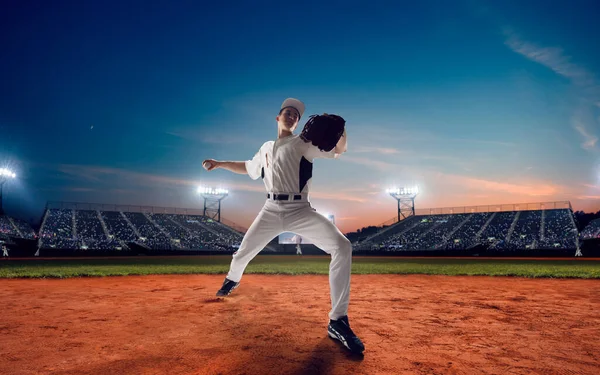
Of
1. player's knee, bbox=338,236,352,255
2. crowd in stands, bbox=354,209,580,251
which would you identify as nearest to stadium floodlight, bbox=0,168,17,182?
crowd in stands, bbox=354,209,580,251

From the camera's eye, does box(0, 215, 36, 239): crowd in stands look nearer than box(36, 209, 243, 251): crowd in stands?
Yes

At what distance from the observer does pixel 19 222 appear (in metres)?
35.3

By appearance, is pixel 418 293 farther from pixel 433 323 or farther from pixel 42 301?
pixel 42 301

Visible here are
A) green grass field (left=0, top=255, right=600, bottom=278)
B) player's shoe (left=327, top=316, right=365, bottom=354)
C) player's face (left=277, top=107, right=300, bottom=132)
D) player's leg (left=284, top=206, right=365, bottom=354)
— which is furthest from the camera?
green grass field (left=0, top=255, right=600, bottom=278)

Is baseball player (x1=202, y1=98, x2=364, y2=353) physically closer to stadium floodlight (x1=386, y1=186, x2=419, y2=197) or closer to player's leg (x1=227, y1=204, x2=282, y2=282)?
player's leg (x1=227, y1=204, x2=282, y2=282)

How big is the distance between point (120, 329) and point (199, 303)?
1427 millimetres

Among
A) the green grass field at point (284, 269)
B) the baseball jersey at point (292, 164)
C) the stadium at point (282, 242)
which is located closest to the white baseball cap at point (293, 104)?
the baseball jersey at point (292, 164)

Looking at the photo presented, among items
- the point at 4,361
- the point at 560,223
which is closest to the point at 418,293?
the point at 4,361

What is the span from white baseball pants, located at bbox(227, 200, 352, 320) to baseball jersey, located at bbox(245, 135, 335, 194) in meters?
0.18

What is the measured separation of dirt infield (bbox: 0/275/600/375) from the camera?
7.82 feet

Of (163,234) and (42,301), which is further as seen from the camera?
(163,234)

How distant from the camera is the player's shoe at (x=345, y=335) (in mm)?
2674

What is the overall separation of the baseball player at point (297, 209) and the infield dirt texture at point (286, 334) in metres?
0.49

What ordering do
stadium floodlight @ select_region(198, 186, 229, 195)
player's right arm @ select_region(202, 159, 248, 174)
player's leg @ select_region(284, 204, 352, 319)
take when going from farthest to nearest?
stadium floodlight @ select_region(198, 186, 229, 195)
player's right arm @ select_region(202, 159, 248, 174)
player's leg @ select_region(284, 204, 352, 319)
